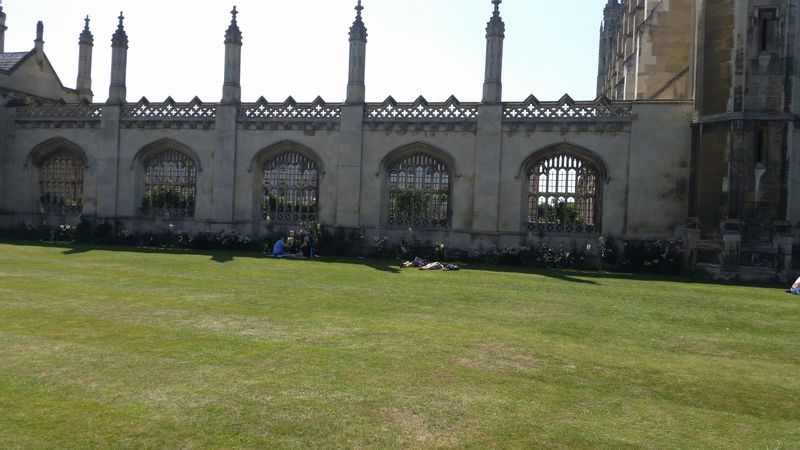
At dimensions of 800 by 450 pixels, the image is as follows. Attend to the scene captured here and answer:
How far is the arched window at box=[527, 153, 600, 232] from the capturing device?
21.6 meters

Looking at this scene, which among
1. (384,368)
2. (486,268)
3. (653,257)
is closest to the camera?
(384,368)

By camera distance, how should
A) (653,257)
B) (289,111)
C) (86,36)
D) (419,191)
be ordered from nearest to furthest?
(653,257) < (419,191) < (289,111) < (86,36)

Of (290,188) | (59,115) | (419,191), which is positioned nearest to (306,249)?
(290,188)

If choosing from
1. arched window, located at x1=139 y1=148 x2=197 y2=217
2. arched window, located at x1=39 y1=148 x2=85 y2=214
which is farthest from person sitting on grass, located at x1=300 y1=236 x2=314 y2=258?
arched window, located at x1=39 y1=148 x2=85 y2=214

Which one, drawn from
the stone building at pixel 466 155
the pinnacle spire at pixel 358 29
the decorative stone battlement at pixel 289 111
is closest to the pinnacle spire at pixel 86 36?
the stone building at pixel 466 155

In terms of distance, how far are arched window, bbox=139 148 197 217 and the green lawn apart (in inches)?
509

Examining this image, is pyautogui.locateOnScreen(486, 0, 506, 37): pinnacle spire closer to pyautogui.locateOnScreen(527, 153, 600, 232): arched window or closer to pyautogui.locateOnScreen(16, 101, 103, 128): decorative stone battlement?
pyautogui.locateOnScreen(527, 153, 600, 232): arched window

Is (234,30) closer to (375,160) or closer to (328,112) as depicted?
(328,112)

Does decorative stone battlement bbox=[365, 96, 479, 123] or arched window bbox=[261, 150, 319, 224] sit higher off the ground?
decorative stone battlement bbox=[365, 96, 479, 123]

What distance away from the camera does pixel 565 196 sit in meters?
21.8

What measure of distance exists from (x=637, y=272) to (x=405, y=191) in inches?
326

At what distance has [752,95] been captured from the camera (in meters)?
18.0

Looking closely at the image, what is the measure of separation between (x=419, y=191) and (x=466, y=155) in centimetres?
214

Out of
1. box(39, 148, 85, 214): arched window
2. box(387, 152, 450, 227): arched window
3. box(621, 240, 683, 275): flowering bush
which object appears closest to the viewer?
box(621, 240, 683, 275): flowering bush
